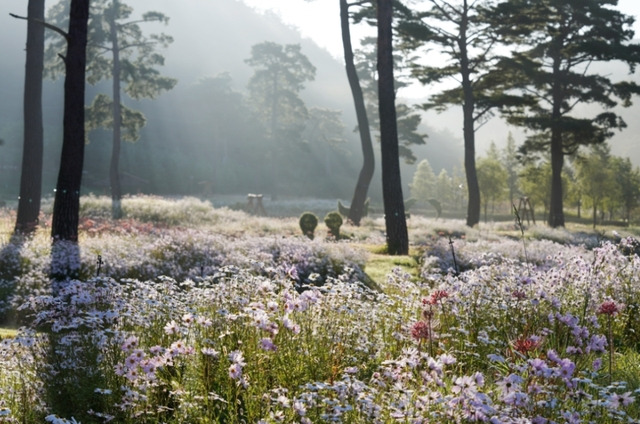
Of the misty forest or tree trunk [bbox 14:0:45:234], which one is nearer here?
the misty forest

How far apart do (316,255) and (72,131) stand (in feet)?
18.3

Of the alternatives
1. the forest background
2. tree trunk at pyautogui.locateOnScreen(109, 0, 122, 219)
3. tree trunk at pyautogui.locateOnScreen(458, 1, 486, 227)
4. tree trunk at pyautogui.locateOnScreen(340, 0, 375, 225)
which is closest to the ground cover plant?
tree trunk at pyautogui.locateOnScreen(340, 0, 375, 225)

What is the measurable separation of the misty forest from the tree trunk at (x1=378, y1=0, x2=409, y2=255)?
0.06 m

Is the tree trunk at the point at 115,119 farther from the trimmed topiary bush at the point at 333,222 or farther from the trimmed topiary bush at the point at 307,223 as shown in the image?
the trimmed topiary bush at the point at 333,222

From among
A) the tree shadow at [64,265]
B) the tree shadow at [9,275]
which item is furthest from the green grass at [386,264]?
the tree shadow at [9,275]

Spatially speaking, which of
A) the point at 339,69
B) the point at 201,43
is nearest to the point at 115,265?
the point at 201,43

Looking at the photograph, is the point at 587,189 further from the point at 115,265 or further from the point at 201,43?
the point at 201,43

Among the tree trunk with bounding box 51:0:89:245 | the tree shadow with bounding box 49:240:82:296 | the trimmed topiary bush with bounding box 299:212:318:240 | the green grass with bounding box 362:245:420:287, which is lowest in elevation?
the green grass with bounding box 362:245:420:287

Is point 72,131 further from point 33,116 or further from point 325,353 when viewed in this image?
point 325,353

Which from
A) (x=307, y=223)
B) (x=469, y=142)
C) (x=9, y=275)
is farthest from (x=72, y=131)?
(x=469, y=142)

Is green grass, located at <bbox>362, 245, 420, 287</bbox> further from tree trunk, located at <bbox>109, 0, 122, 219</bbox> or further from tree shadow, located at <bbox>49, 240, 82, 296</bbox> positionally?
tree trunk, located at <bbox>109, 0, 122, 219</bbox>

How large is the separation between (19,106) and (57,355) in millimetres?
74003

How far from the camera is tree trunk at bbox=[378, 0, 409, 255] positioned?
15875 millimetres

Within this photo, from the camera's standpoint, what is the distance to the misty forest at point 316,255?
4.12 meters
